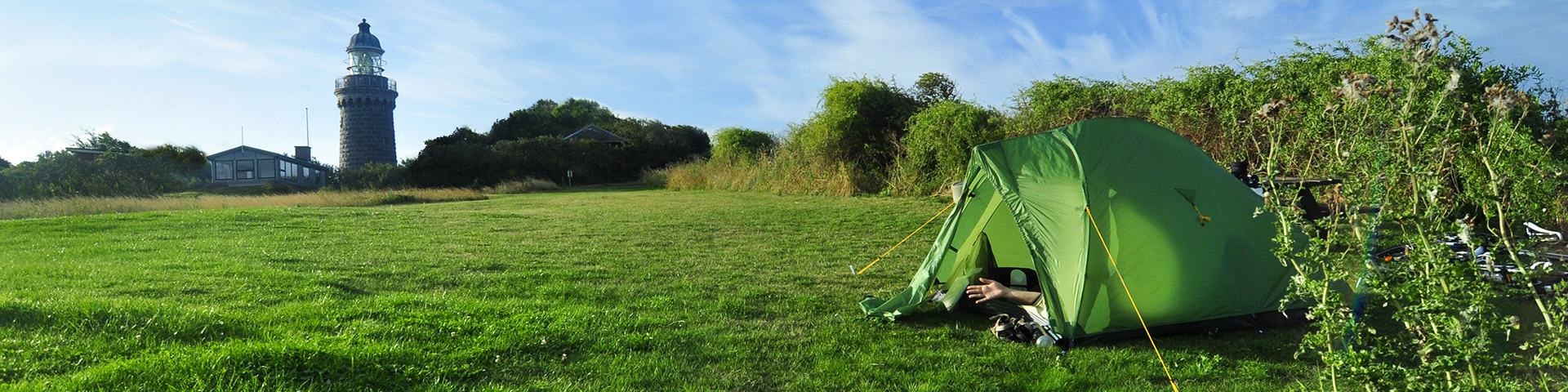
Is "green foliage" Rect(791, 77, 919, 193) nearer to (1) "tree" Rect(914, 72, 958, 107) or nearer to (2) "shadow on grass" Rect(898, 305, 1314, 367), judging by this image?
(1) "tree" Rect(914, 72, 958, 107)

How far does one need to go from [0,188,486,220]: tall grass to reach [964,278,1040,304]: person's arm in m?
16.7

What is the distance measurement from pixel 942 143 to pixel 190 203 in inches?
632

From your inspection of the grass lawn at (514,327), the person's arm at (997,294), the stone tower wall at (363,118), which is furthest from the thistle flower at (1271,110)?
the stone tower wall at (363,118)

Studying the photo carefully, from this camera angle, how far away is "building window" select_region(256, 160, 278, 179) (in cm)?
3878

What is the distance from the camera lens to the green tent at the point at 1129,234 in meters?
4.69

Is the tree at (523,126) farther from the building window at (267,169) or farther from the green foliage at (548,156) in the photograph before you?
the building window at (267,169)

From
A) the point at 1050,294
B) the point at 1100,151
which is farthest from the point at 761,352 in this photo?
the point at 1100,151

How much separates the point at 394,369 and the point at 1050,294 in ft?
11.6

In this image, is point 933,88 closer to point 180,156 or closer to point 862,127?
point 862,127

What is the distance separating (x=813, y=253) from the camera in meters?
8.48

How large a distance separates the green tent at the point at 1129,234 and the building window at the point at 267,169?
42.1 meters

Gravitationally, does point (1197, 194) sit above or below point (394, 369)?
above

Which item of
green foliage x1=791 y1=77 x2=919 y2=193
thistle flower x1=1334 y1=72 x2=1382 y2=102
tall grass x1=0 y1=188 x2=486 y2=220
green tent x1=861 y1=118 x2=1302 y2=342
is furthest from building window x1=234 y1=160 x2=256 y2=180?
thistle flower x1=1334 y1=72 x2=1382 y2=102

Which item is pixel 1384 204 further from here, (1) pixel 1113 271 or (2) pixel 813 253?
(2) pixel 813 253
